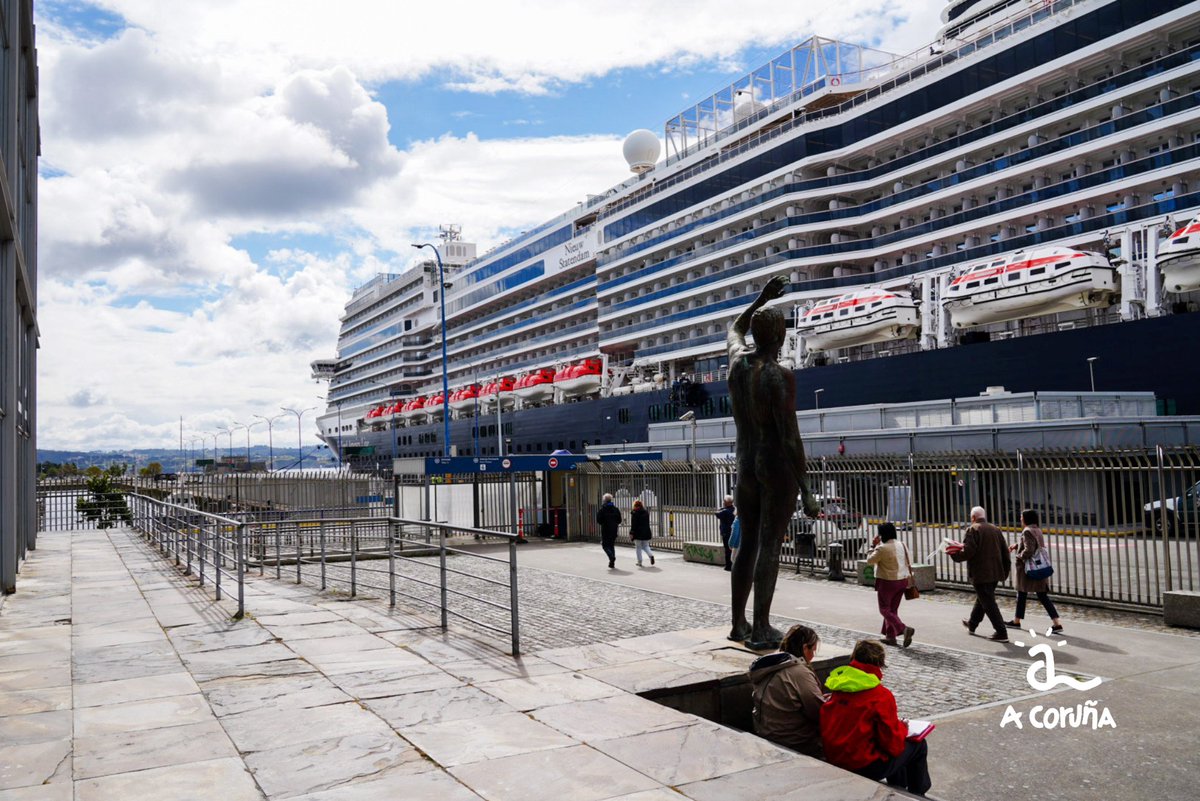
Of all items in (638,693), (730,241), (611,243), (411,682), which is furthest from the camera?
(611,243)

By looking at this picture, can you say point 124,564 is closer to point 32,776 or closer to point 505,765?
point 32,776

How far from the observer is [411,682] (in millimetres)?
7082

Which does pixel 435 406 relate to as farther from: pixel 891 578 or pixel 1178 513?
pixel 891 578

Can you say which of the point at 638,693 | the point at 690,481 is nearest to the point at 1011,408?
the point at 690,481

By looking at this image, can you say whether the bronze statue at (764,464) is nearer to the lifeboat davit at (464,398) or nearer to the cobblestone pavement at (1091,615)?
the cobblestone pavement at (1091,615)

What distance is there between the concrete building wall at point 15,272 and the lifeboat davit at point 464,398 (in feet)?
152

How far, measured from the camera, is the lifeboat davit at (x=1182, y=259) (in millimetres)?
25297

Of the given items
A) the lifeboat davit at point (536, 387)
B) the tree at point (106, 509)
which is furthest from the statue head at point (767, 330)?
the lifeboat davit at point (536, 387)

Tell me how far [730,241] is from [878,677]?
1658 inches

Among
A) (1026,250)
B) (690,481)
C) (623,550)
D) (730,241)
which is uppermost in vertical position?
(730,241)

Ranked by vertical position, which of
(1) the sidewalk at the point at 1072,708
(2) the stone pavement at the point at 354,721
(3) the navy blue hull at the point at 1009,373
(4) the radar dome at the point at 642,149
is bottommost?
(1) the sidewalk at the point at 1072,708

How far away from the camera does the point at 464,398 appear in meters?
68.6

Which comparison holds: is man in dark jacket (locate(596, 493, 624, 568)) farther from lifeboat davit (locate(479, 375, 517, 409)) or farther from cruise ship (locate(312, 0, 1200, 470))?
lifeboat davit (locate(479, 375, 517, 409))

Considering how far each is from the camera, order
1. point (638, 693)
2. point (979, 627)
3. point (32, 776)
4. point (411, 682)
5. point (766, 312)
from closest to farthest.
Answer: point (32, 776)
point (638, 693)
point (411, 682)
point (766, 312)
point (979, 627)
